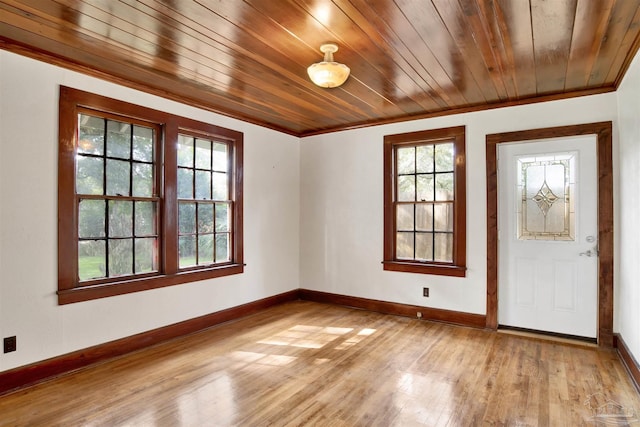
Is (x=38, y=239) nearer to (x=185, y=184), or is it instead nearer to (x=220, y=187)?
(x=185, y=184)

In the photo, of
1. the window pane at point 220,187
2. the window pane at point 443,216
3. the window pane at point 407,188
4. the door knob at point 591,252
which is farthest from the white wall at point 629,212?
the window pane at point 220,187

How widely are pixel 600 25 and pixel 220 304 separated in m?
4.35

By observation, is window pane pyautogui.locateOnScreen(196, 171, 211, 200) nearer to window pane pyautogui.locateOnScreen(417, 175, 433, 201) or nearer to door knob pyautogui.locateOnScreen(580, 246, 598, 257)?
window pane pyautogui.locateOnScreen(417, 175, 433, 201)

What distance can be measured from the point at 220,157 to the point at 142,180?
109 cm

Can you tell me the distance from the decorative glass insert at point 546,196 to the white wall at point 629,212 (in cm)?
43

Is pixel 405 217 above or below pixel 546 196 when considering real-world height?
below

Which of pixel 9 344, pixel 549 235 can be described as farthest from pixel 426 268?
pixel 9 344

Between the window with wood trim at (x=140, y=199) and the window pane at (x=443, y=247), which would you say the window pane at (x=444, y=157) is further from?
the window with wood trim at (x=140, y=199)

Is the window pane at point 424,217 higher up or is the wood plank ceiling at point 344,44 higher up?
the wood plank ceiling at point 344,44

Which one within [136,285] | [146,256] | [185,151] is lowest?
[136,285]

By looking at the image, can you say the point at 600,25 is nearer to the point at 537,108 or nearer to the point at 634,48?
the point at 634,48

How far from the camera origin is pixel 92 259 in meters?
3.35

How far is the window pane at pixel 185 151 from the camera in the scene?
13.5 feet

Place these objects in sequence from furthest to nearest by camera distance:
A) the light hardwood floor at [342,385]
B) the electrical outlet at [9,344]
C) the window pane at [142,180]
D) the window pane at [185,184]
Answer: the window pane at [185,184] < the window pane at [142,180] < the electrical outlet at [9,344] < the light hardwood floor at [342,385]
